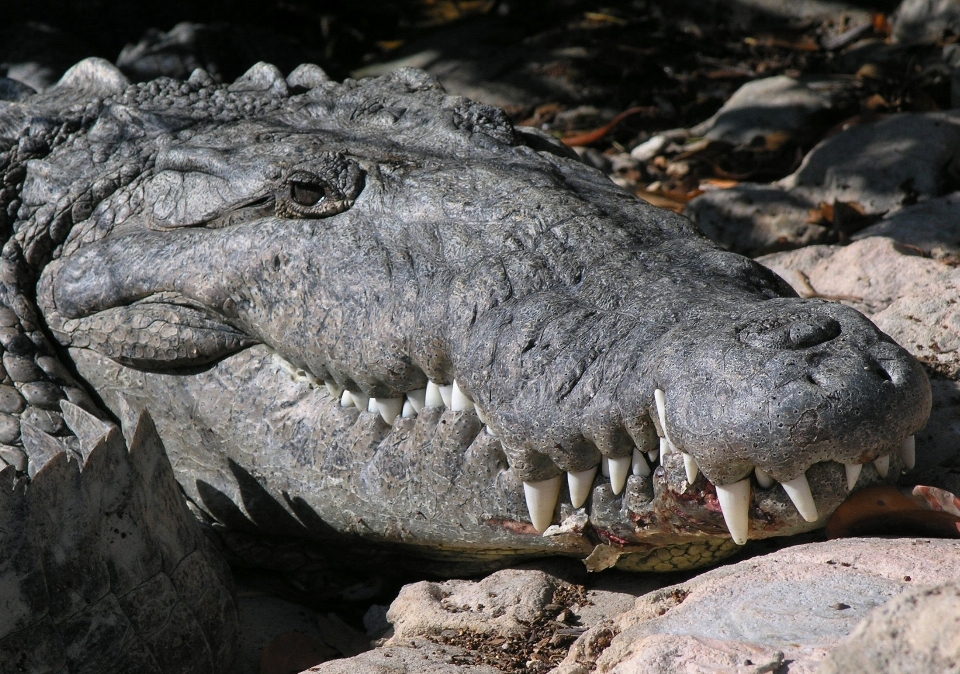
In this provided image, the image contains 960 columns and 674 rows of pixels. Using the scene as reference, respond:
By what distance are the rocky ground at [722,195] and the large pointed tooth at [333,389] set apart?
1.92 ft

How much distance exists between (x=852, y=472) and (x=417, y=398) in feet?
3.52

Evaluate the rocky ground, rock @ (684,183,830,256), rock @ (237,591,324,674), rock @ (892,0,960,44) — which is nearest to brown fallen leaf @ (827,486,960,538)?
the rocky ground

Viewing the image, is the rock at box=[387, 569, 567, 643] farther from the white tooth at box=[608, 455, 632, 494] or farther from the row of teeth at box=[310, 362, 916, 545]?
the white tooth at box=[608, 455, 632, 494]

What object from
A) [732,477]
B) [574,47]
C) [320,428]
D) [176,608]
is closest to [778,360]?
[732,477]

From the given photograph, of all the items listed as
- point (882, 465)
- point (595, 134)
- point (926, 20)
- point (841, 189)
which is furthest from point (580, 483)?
point (926, 20)

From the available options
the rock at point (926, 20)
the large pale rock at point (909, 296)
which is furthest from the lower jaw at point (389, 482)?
the rock at point (926, 20)

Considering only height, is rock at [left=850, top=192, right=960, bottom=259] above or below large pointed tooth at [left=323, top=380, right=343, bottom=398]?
below

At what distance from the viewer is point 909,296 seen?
3361 millimetres

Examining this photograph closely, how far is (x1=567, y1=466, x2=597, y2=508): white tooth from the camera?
7.30 ft

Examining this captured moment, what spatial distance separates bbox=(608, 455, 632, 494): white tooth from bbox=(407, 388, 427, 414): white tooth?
1.92 ft

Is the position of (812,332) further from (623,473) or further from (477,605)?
(477,605)

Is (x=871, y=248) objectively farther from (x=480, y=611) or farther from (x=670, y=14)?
(x=670, y=14)

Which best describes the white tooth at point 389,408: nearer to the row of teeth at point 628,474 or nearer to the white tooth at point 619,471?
the row of teeth at point 628,474

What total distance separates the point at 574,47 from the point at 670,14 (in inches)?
45.3
